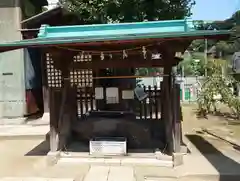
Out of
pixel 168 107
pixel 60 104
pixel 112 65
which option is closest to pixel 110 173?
pixel 168 107

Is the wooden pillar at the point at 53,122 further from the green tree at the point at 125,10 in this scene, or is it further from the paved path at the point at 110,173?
the green tree at the point at 125,10

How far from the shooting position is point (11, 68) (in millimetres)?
12148

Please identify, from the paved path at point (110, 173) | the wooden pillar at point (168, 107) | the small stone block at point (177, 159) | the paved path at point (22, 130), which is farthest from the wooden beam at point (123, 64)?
the paved path at point (22, 130)

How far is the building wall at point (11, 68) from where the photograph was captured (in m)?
12.1

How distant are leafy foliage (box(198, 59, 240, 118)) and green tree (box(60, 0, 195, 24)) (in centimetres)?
299

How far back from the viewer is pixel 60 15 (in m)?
12.9

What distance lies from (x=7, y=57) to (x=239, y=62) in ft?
28.3

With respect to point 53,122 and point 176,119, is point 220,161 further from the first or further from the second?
point 53,122

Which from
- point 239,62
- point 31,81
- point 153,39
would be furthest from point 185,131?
point 31,81

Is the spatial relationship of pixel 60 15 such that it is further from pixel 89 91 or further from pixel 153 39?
pixel 153 39

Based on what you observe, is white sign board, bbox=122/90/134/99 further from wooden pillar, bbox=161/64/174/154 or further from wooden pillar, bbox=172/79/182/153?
wooden pillar, bbox=172/79/182/153

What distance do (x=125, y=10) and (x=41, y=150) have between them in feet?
21.6

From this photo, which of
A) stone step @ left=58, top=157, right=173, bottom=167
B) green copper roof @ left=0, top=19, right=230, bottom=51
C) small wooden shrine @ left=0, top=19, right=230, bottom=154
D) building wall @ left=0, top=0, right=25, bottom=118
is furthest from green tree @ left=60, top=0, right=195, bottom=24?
stone step @ left=58, top=157, right=173, bottom=167

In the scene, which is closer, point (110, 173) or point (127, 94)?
point (110, 173)
